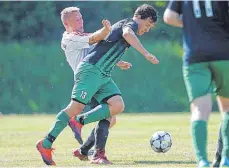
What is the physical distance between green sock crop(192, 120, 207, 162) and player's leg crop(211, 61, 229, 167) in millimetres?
378

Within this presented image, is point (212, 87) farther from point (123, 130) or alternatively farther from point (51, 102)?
point (51, 102)

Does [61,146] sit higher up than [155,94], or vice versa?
[61,146]

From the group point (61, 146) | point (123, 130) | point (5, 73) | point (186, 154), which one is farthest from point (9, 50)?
point (186, 154)

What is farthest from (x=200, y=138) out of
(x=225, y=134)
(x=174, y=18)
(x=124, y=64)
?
(x=124, y=64)

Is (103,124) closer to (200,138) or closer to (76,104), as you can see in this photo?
(76,104)

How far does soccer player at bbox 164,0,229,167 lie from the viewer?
761 cm

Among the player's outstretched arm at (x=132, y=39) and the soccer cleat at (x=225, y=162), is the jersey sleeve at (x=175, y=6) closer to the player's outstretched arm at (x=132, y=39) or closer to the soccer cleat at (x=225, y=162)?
the soccer cleat at (x=225, y=162)

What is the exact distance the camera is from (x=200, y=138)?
758 centimetres

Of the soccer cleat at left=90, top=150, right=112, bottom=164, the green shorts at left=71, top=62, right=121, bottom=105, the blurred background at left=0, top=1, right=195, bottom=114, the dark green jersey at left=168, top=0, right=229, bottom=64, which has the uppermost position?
the dark green jersey at left=168, top=0, right=229, bottom=64

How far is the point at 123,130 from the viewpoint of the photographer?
60.9 ft

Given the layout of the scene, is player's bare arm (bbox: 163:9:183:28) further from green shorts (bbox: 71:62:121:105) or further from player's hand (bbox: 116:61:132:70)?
player's hand (bbox: 116:61:132:70)

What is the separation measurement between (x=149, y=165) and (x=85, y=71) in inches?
51.9

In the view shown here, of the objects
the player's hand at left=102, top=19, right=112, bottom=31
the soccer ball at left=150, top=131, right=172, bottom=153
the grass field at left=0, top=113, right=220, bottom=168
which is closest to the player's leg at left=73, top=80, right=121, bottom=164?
the grass field at left=0, top=113, right=220, bottom=168

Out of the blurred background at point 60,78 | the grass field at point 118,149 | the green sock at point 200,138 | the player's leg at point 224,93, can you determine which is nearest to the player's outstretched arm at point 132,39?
the grass field at point 118,149
